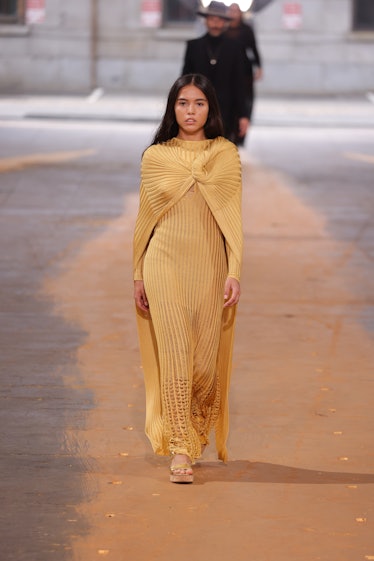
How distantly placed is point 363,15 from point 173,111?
22584 mm

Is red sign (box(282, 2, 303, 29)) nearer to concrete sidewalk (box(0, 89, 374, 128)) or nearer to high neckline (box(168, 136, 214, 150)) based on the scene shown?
concrete sidewalk (box(0, 89, 374, 128))

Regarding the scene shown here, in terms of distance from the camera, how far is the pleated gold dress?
6.16m

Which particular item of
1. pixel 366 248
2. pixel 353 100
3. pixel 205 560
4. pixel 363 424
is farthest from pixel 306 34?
pixel 205 560

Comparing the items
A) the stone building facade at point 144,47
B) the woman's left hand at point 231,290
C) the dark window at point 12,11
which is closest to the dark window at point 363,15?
the stone building facade at point 144,47

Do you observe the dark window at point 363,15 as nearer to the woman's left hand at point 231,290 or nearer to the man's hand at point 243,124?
the man's hand at point 243,124

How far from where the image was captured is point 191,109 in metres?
6.21

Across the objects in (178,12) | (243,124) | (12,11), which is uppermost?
(243,124)

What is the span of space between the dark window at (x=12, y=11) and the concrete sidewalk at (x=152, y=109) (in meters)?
2.24

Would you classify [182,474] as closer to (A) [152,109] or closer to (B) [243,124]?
(B) [243,124]

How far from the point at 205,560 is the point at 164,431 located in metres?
1.17

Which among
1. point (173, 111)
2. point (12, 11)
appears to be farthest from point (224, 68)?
point (12, 11)

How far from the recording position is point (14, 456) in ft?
21.3

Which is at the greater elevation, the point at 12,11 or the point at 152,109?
the point at 12,11

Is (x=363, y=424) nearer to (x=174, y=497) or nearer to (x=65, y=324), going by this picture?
(x=174, y=497)
